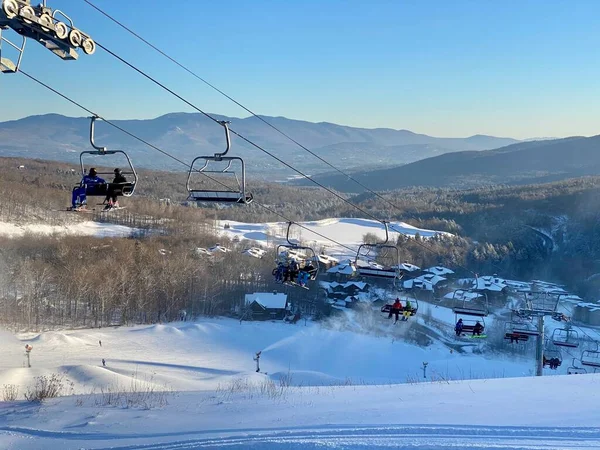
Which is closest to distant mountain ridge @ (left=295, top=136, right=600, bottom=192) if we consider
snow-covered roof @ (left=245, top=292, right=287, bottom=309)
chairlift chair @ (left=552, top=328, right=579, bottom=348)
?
snow-covered roof @ (left=245, top=292, right=287, bottom=309)

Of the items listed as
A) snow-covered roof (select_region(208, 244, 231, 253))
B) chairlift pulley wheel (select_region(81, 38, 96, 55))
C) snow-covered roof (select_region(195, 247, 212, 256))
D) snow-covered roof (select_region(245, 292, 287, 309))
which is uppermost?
chairlift pulley wheel (select_region(81, 38, 96, 55))

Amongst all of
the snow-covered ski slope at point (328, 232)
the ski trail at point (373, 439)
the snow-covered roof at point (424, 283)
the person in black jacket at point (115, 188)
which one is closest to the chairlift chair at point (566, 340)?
the ski trail at point (373, 439)

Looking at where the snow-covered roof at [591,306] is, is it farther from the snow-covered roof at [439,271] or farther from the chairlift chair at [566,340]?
the chairlift chair at [566,340]

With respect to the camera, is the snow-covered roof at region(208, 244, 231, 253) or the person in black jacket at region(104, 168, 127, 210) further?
the snow-covered roof at region(208, 244, 231, 253)

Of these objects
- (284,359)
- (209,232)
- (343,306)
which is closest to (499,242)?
(343,306)

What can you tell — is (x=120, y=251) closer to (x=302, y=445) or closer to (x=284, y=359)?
(x=284, y=359)

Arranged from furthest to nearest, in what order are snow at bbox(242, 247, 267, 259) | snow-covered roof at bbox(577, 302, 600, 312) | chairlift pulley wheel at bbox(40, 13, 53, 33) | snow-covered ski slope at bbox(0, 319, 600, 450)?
snow at bbox(242, 247, 267, 259), snow-covered roof at bbox(577, 302, 600, 312), snow-covered ski slope at bbox(0, 319, 600, 450), chairlift pulley wheel at bbox(40, 13, 53, 33)

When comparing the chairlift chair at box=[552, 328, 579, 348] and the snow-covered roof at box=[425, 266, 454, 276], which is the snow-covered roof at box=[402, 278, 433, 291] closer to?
the snow-covered roof at box=[425, 266, 454, 276]
